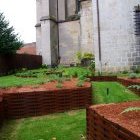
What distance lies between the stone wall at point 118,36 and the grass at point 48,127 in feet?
31.8

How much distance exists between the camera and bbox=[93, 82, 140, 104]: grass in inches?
455

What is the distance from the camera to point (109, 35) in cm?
1995

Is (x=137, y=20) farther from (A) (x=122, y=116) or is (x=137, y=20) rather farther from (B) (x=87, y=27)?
(A) (x=122, y=116)

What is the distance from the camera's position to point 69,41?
115 feet

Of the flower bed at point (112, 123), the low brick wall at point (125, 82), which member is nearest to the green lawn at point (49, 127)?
the flower bed at point (112, 123)

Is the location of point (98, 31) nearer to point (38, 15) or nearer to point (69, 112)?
point (69, 112)

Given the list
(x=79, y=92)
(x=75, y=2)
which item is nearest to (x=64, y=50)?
(x=75, y=2)

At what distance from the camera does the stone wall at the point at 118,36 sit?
19594 millimetres

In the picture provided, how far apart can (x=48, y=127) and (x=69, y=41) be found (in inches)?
1035

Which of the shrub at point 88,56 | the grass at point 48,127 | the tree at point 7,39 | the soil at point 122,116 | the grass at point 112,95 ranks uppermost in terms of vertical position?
the tree at point 7,39

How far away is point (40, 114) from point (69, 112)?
2.75 ft

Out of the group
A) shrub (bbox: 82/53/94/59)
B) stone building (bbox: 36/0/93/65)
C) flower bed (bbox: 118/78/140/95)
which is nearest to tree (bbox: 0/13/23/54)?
shrub (bbox: 82/53/94/59)

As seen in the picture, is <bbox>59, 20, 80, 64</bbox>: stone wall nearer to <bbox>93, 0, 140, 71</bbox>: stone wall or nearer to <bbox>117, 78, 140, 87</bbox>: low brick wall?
<bbox>93, 0, 140, 71</bbox>: stone wall

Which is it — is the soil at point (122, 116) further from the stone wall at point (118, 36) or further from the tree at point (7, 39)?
the tree at point (7, 39)
